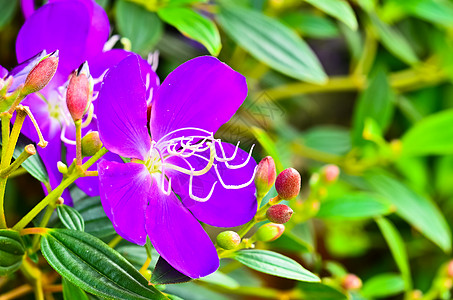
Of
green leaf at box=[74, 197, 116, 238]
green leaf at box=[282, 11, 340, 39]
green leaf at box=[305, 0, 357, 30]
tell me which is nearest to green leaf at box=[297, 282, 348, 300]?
green leaf at box=[74, 197, 116, 238]

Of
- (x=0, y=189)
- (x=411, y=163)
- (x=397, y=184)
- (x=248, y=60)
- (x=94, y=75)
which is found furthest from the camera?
(x=411, y=163)

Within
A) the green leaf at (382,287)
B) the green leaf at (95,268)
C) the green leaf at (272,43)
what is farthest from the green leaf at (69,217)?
the green leaf at (382,287)

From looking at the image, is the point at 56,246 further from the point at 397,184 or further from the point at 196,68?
the point at 397,184

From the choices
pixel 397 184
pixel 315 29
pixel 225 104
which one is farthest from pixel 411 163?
pixel 225 104

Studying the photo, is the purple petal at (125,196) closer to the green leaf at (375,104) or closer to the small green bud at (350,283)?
the small green bud at (350,283)

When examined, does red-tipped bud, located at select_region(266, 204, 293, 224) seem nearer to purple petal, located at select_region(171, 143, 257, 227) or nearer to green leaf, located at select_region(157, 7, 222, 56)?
purple petal, located at select_region(171, 143, 257, 227)
